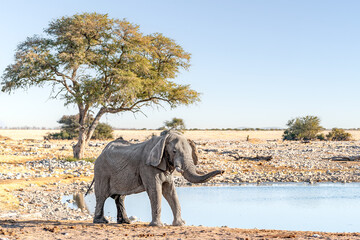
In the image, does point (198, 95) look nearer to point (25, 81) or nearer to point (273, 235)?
point (25, 81)

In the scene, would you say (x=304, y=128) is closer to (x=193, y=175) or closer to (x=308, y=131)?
(x=308, y=131)

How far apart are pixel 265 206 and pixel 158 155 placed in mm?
6631

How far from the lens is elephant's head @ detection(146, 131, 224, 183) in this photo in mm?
8477

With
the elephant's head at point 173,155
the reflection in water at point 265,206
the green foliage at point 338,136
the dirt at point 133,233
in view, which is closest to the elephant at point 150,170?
the elephant's head at point 173,155

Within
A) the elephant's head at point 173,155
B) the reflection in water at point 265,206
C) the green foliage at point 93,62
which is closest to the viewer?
the elephant's head at point 173,155

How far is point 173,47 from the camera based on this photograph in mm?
28516

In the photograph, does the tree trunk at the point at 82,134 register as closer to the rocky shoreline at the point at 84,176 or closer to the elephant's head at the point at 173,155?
the rocky shoreline at the point at 84,176

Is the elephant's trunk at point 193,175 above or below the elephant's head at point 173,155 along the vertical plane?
below

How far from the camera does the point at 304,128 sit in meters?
56.0

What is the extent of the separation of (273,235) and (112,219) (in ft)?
17.7

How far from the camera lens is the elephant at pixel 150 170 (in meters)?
8.65

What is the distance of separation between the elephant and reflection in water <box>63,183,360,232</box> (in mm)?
2404

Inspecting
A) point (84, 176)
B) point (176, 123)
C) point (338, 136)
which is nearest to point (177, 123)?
point (176, 123)

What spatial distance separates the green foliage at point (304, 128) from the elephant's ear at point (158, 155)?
162ft
